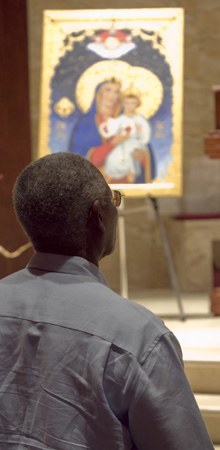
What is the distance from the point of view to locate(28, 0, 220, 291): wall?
7.20m

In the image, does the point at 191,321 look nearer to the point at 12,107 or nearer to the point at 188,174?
the point at 188,174

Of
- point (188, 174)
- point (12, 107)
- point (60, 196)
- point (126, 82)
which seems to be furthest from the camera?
point (188, 174)

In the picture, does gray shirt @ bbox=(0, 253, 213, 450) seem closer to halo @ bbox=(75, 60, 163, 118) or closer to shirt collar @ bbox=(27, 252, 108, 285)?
shirt collar @ bbox=(27, 252, 108, 285)

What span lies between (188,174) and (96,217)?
618 centimetres

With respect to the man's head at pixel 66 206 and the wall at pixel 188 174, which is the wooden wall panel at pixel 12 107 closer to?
the wall at pixel 188 174

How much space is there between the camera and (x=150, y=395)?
1.32 meters

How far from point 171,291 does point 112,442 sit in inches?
234

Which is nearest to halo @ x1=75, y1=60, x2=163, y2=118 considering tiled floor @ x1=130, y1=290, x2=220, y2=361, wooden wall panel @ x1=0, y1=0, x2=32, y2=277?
tiled floor @ x1=130, y1=290, x2=220, y2=361

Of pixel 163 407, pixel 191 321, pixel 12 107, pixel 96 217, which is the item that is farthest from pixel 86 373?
pixel 12 107

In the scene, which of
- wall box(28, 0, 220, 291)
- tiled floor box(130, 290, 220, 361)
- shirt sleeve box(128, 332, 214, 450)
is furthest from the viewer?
wall box(28, 0, 220, 291)

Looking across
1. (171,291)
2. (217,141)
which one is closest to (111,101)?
(217,141)

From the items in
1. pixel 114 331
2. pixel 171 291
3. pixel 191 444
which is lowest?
pixel 171 291

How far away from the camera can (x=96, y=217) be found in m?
1.48

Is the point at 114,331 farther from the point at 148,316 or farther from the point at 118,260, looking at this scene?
the point at 118,260
